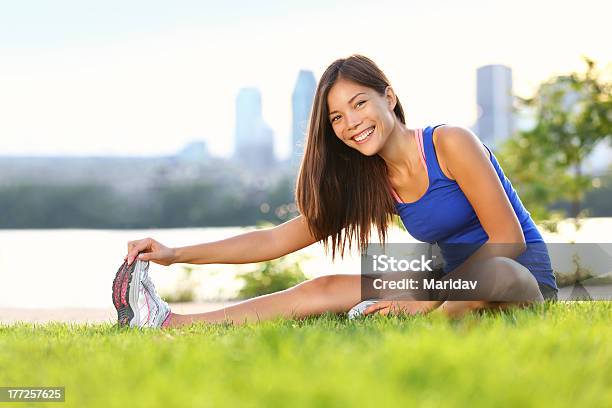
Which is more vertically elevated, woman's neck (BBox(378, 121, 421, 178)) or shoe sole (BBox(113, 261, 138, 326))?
woman's neck (BBox(378, 121, 421, 178))

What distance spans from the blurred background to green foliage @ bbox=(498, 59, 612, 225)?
0.08 ft

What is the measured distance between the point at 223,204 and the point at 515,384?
18835 mm

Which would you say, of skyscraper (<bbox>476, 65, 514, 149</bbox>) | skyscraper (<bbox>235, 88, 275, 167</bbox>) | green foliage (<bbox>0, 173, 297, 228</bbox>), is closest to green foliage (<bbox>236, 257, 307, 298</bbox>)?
skyscraper (<bbox>476, 65, 514, 149</bbox>)

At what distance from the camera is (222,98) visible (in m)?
17.1

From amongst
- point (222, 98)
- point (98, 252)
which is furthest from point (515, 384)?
point (222, 98)

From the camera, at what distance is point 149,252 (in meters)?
3.51

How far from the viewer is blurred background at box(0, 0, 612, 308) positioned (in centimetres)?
844

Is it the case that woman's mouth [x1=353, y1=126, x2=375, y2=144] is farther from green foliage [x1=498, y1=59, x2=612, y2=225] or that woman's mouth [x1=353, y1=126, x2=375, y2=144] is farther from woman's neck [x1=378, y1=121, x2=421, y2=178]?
green foliage [x1=498, y1=59, x2=612, y2=225]

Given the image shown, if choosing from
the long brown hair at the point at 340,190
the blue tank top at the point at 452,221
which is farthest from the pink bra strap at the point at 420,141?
the long brown hair at the point at 340,190

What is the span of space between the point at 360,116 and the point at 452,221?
67 cm

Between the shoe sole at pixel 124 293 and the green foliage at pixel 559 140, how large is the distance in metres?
6.13

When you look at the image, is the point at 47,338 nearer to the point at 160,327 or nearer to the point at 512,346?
the point at 160,327

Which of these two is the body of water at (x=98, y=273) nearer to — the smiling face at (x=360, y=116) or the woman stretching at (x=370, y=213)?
the woman stretching at (x=370, y=213)

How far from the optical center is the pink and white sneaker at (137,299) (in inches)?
133
